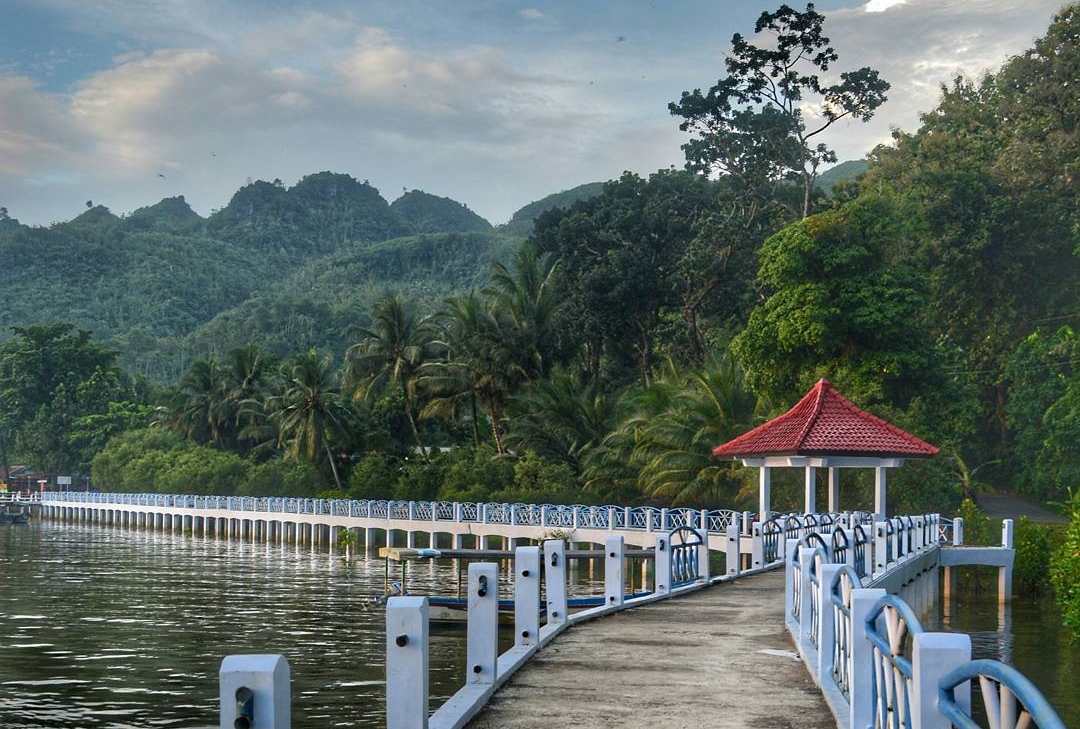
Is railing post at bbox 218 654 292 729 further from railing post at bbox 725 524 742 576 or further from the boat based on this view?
the boat

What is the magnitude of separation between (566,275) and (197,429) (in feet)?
123

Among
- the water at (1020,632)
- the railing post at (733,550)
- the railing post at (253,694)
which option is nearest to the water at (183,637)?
the railing post at (733,550)

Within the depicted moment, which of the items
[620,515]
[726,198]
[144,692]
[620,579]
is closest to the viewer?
[620,579]

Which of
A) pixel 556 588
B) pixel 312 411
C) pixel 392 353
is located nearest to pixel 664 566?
pixel 556 588

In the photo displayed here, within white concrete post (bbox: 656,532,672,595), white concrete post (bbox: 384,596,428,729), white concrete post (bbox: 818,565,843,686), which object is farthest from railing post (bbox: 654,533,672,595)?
white concrete post (bbox: 384,596,428,729)

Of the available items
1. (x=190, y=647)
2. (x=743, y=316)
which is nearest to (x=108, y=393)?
(x=743, y=316)

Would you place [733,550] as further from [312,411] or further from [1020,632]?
[312,411]

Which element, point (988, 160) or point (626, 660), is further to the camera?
point (988, 160)

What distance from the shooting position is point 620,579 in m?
16.4

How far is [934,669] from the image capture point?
5.50 m

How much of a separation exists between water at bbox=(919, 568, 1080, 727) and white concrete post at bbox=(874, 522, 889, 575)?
1.25 meters

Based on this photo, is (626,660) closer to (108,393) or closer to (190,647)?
(190,647)

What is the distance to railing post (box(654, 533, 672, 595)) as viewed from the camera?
728 inches

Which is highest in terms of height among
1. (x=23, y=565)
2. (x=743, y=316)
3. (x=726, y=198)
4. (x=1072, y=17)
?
(x=1072, y=17)
